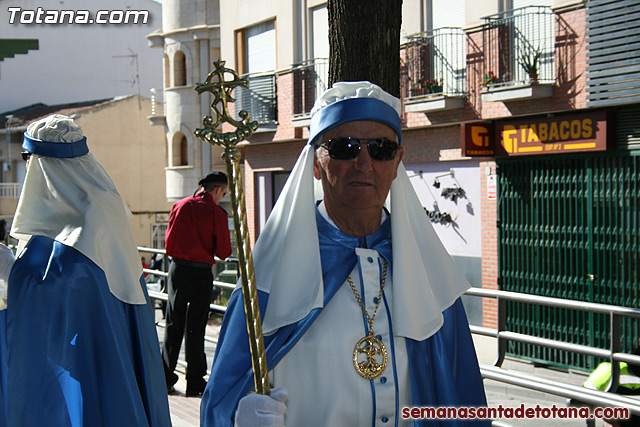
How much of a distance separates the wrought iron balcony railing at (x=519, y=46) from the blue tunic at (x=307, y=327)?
10338mm

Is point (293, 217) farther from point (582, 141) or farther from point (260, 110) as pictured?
point (260, 110)

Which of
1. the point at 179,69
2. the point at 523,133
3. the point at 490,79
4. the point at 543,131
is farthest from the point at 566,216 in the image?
the point at 179,69

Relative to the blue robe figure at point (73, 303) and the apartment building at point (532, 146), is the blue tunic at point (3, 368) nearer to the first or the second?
the blue robe figure at point (73, 303)

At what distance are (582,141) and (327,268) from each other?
9814mm

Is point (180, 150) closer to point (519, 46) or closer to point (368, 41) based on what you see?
point (519, 46)

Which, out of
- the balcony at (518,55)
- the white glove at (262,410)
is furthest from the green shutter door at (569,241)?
the white glove at (262,410)

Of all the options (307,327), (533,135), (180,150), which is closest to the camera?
(307,327)

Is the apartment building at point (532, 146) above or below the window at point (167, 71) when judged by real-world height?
below

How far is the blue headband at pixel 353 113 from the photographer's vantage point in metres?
2.79

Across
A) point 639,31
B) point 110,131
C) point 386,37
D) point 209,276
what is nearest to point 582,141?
point 639,31

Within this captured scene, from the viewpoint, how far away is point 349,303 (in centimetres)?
279

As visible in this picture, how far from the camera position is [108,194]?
4.41 meters

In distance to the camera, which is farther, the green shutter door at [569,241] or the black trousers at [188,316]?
the green shutter door at [569,241]

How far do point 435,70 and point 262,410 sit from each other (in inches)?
526
